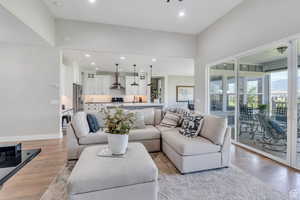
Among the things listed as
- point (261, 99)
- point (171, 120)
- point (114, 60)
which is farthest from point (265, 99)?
point (114, 60)

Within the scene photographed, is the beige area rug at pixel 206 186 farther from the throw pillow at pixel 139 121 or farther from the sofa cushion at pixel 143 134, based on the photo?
the throw pillow at pixel 139 121

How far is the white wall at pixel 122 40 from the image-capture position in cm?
445

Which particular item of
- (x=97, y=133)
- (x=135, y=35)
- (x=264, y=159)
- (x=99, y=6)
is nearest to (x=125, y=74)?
(x=135, y=35)

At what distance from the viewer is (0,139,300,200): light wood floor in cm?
196

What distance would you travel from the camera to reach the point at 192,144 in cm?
244

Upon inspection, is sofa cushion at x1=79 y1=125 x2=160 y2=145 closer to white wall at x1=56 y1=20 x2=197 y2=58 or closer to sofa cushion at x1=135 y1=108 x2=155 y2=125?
sofa cushion at x1=135 y1=108 x2=155 y2=125

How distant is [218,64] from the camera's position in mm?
4734

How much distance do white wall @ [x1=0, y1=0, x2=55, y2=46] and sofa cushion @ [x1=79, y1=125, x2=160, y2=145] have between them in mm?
2553

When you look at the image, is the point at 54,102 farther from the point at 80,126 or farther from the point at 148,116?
the point at 148,116

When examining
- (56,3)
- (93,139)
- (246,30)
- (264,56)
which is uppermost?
(56,3)

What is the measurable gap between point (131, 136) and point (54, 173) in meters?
1.42

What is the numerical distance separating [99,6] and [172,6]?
1827mm

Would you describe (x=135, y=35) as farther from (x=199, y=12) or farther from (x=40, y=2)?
(x=40, y=2)

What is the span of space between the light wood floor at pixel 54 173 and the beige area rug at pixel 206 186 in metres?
0.16
